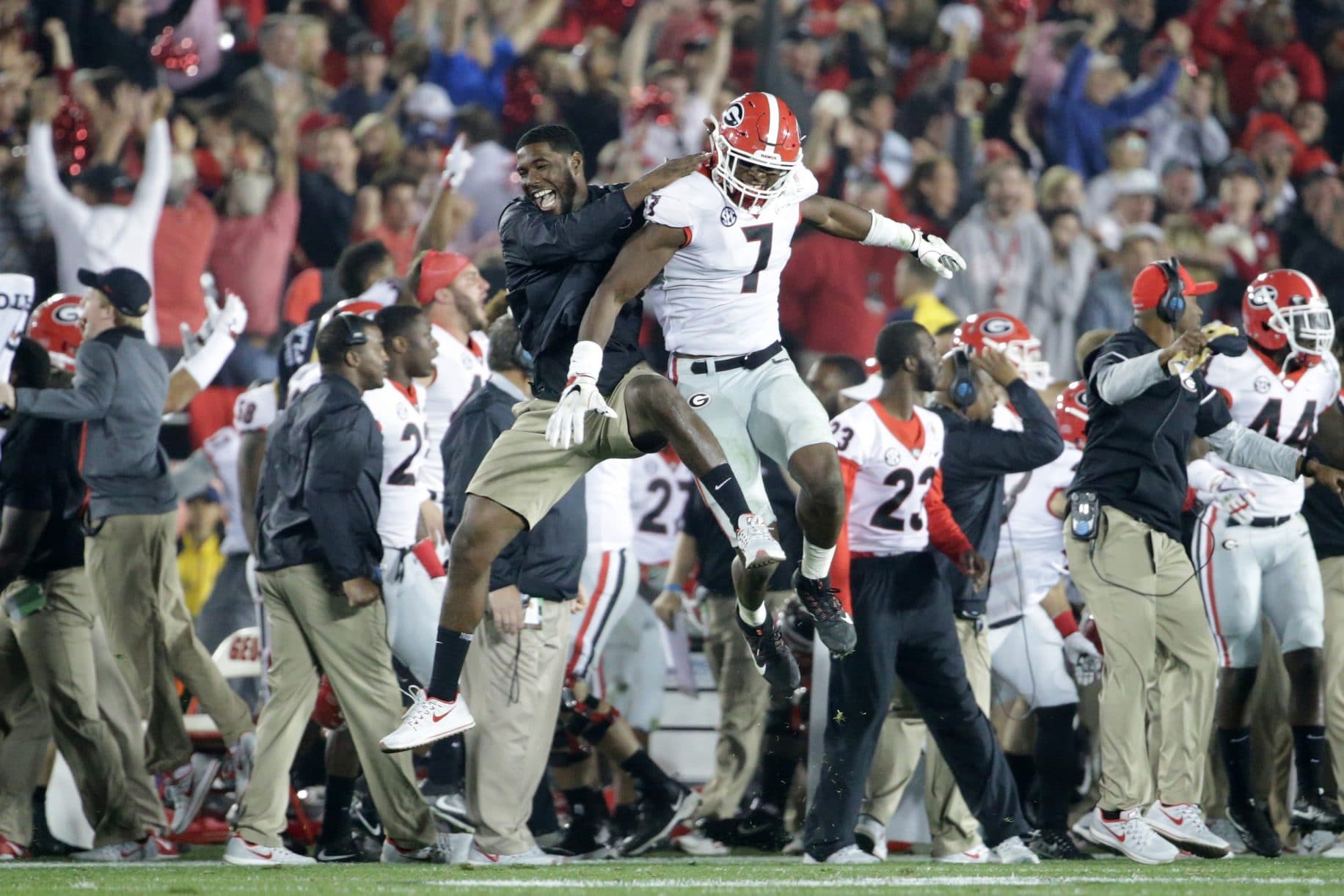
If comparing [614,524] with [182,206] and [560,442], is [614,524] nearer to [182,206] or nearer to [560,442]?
[560,442]

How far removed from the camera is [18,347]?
6969 millimetres

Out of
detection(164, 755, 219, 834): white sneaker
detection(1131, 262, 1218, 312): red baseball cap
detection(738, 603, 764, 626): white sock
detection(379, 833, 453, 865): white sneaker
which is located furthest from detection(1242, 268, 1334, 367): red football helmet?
detection(164, 755, 219, 834): white sneaker

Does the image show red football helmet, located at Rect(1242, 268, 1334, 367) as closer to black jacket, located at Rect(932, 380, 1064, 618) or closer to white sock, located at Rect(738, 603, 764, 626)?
black jacket, located at Rect(932, 380, 1064, 618)

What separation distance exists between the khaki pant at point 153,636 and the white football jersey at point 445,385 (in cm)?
120

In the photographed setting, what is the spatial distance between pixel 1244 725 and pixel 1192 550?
76 centimetres

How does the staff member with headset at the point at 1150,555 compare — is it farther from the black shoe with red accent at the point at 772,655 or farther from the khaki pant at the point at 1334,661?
the black shoe with red accent at the point at 772,655

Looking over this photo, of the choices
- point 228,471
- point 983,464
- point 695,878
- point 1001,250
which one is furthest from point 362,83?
point 695,878

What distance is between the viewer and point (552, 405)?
5.73 meters

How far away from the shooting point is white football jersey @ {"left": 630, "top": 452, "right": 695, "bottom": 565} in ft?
29.6

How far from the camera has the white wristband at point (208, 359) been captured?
795 centimetres

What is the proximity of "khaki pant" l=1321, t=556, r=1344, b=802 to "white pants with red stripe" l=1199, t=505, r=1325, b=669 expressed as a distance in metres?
0.06

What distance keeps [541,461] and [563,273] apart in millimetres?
624

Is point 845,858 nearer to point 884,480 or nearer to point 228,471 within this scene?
point 884,480

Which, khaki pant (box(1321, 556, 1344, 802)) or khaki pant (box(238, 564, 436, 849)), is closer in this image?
khaki pant (box(238, 564, 436, 849))
